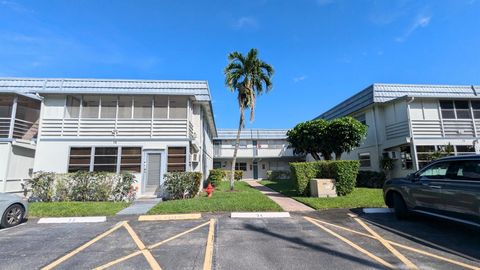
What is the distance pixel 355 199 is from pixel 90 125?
13.1 meters

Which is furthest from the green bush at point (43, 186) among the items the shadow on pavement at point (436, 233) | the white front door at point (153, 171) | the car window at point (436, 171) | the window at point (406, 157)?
the window at point (406, 157)

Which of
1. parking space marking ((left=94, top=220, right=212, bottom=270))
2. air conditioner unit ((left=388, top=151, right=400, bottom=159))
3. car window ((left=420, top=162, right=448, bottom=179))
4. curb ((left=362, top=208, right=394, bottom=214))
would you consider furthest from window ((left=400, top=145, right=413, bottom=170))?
parking space marking ((left=94, top=220, right=212, bottom=270))

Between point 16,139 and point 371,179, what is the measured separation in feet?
65.0

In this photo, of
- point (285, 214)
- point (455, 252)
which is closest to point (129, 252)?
point (285, 214)

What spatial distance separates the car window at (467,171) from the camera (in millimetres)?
5477

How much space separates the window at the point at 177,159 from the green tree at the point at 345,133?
9561 mm

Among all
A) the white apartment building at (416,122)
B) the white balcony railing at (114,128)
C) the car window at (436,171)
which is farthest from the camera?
the white apartment building at (416,122)

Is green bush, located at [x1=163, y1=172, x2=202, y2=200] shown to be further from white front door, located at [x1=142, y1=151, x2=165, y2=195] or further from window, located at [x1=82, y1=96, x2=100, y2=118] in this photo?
window, located at [x1=82, y1=96, x2=100, y2=118]

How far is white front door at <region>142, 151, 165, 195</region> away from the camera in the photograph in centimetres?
1199

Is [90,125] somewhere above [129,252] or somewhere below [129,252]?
above

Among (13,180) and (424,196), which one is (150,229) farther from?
(13,180)

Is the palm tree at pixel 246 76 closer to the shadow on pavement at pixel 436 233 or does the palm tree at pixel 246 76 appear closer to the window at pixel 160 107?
the window at pixel 160 107

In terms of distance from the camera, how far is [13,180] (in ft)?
38.7

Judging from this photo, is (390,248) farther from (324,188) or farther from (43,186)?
(43,186)
